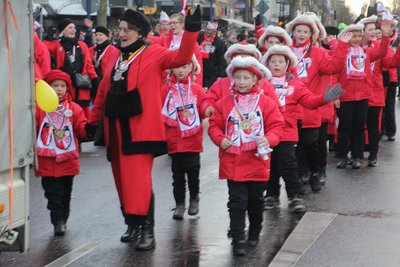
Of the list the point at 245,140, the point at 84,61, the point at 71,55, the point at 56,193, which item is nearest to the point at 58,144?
the point at 56,193

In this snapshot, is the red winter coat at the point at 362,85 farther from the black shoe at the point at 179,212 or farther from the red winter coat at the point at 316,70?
the black shoe at the point at 179,212

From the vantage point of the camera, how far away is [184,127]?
865 centimetres

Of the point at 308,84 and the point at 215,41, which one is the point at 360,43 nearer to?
the point at 308,84

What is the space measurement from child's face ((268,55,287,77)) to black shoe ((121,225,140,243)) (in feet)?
7.03

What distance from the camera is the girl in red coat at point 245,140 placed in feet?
24.0

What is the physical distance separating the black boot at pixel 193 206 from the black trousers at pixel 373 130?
4.22 meters

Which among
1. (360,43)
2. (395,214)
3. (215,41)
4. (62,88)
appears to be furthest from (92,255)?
(215,41)

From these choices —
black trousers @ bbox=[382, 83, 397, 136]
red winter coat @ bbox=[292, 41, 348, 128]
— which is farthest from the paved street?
black trousers @ bbox=[382, 83, 397, 136]

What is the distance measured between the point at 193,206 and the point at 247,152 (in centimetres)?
164

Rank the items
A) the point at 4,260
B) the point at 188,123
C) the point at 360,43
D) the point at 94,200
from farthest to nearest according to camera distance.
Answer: the point at 360,43 < the point at 94,200 < the point at 188,123 < the point at 4,260

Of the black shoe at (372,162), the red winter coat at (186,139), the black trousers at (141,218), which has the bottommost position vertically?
the black shoe at (372,162)

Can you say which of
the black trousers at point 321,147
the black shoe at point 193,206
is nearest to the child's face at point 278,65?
the black shoe at point 193,206

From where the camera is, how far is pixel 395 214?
901cm

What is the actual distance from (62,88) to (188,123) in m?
1.28
